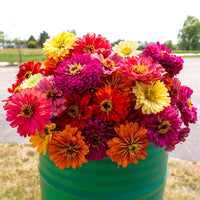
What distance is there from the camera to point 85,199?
1.00 m

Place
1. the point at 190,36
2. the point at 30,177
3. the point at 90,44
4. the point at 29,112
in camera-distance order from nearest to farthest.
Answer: the point at 29,112, the point at 90,44, the point at 30,177, the point at 190,36

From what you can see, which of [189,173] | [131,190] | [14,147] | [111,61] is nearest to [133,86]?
[111,61]

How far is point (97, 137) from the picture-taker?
2.97 feet

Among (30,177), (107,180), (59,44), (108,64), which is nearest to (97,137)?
(107,180)

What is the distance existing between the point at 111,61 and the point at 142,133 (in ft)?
1.16

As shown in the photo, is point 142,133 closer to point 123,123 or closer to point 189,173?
point 123,123

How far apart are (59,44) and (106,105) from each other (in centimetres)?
51

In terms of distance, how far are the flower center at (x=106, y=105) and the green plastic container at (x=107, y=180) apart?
0.71 ft

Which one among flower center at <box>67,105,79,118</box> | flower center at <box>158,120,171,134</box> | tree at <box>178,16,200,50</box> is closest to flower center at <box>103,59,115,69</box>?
flower center at <box>67,105,79,118</box>

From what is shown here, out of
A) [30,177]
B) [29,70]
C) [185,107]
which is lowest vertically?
[30,177]

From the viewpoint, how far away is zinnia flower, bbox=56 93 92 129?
90cm

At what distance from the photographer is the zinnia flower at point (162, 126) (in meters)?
0.91

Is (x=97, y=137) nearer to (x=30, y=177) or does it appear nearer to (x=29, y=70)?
(x=29, y=70)

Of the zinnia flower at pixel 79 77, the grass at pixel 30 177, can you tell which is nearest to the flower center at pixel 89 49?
the zinnia flower at pixel 79 77
